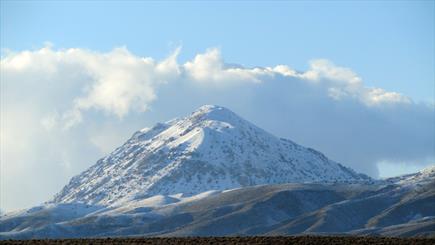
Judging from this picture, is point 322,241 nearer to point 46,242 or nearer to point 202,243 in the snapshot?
point 202,243

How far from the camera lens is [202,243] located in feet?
354

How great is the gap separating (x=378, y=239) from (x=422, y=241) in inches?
200

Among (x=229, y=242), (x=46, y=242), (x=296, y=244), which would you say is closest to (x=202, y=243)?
(x=229, y=242)

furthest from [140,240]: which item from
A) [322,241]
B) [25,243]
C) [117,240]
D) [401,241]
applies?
[401,241]

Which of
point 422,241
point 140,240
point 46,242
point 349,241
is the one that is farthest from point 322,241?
point 46,242

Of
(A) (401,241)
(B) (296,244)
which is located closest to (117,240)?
(B) (296,244)

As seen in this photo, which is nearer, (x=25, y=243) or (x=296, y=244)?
(x=296, y=244)

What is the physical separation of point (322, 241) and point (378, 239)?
6.74 meters

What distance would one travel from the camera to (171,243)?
108 metres

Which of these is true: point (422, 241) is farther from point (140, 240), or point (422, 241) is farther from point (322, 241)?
point (140, 240)

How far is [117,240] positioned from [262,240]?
15.6m

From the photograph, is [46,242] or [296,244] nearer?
[296,244]

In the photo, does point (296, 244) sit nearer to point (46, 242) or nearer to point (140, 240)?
point (140, 240)

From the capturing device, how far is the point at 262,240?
356ft
